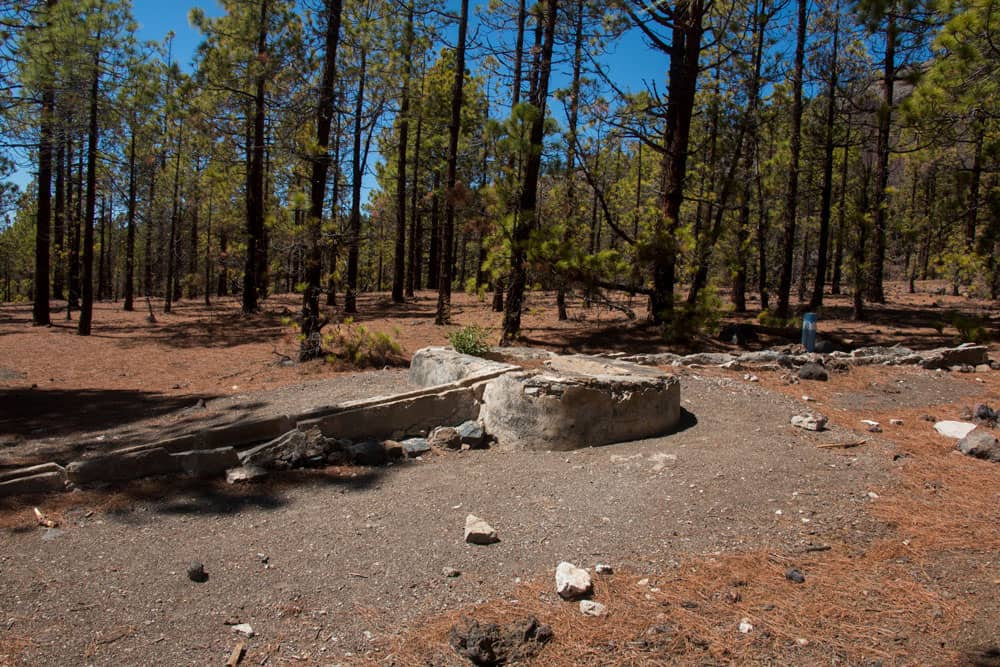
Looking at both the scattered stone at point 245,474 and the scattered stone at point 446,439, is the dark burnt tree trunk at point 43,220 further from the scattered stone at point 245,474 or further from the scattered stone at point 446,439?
the scattered stone at point 446,439

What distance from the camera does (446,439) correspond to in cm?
584

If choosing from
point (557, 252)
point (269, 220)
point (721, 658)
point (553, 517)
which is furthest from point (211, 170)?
point (721, 658)

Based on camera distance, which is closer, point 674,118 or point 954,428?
point 954,428

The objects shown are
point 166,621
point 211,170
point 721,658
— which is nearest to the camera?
point 721,658

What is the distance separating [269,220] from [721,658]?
28.1ft

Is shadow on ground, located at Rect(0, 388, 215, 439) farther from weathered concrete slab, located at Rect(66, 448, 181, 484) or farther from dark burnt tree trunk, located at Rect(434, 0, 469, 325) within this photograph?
→ dark burnt tree trunk, located at Rect(434, 0, 469, 325)

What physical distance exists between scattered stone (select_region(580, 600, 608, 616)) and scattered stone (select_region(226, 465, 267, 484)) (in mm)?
2991

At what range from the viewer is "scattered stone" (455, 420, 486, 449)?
5785 millimetres

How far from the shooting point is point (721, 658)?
274 cm

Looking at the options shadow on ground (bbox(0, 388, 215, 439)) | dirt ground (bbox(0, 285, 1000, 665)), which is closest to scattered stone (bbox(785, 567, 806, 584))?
dirt ground (bbox(0, 285, 1000, 665))

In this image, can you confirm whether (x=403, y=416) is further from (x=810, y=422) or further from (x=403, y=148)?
(x=403, y=148)

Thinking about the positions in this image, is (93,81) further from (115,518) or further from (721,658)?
(721,658)

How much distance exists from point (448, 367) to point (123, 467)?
10.5ft

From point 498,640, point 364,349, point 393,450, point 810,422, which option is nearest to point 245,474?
point 393,450
